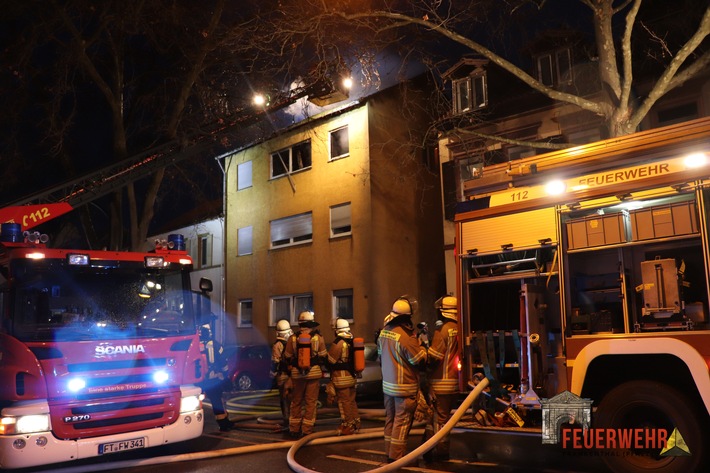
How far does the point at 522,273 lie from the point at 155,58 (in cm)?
1433

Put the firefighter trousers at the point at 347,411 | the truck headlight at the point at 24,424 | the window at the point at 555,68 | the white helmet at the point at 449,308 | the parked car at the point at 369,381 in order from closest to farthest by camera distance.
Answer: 1. the truck headlight at the point at 24,424
2. the white helmet at the point at 449,308
3. the firefighter trousers at the point at 347,411
4. the parked car at the point at 369,381
5. the window at the point at 555,68

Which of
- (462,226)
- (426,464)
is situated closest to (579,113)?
(462,226)

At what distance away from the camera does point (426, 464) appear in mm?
6891

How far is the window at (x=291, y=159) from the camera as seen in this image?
23109 millimetres

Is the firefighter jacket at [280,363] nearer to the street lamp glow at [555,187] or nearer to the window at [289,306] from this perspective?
the street lamp glow at [555,187]

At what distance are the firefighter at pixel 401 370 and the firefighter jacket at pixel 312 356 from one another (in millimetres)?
2420

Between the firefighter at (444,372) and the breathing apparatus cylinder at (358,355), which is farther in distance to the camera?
the breathing apparatus cylinder at (358,355)

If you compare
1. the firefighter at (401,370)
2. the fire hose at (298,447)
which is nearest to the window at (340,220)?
the fire hose at (298,447)

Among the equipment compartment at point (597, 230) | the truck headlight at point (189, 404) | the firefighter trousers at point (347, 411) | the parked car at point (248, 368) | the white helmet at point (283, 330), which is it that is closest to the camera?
the equipment compartment at point (597, 230)

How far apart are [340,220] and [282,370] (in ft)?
40.2

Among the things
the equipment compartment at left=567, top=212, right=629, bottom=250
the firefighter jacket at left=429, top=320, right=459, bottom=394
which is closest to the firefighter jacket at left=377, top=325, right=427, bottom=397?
the firefighter jacket at left=429, top=320, right=459, bottom=394

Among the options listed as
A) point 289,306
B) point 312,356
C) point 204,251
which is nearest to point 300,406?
point 312,356

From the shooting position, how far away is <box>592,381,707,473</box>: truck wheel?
16.9 ft

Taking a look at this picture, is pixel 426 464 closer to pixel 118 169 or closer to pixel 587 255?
pixel 587 255
